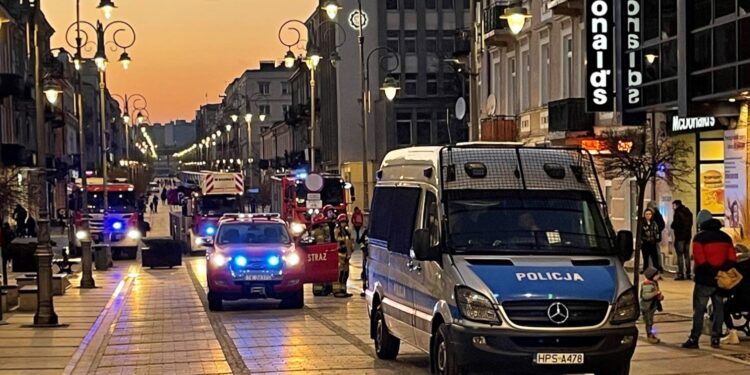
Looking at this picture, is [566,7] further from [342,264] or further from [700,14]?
[342,264]

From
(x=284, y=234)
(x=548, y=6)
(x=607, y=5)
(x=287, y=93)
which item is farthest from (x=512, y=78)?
(x=287, y=93)

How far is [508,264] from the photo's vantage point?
12.2 metres

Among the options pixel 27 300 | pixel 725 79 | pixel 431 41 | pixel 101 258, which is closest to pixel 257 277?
pixel 27 300

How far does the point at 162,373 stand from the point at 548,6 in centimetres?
2342

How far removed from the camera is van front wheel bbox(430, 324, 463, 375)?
39.9 ft

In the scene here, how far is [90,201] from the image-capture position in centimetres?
5338

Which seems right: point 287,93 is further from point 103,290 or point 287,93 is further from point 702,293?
point 702,293

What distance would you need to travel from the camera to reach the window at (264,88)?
145 meters

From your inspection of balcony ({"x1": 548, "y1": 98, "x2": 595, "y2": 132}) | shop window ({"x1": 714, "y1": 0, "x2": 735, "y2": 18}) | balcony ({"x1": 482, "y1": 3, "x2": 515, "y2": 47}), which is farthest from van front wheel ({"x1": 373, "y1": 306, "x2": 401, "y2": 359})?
balcony ({"x1": 482, "y1": 3, "x2": 515, "y2": 47})

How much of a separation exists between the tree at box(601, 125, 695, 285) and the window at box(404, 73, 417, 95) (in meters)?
48.3

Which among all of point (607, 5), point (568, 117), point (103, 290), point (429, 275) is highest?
point (607, 5)

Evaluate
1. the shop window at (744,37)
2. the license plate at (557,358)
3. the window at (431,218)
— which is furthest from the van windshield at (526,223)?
the shop window at (744,37)

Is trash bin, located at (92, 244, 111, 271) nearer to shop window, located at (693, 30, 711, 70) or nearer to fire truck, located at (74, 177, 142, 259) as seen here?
fire truck, located at (74, 177, 142, 259)

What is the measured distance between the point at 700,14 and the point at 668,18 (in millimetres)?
2484
